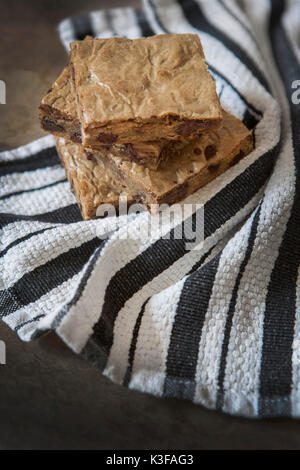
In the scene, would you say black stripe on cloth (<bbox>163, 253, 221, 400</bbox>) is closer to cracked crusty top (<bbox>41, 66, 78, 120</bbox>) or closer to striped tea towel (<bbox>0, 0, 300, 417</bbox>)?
striped tea towel (<bbox>0, 0, 300, 417</bbox>)

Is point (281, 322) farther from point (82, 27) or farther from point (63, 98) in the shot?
point (82, 27)

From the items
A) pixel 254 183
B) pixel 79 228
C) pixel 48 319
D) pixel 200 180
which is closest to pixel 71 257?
pixel 79 228

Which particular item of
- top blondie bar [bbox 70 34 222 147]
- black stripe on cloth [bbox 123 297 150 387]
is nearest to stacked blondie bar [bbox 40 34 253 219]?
top blondie bar [bbox 70 34 222 147]

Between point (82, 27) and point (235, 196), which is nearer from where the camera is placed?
point (235, 196)

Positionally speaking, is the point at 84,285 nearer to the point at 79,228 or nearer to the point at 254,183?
the point at 79,228

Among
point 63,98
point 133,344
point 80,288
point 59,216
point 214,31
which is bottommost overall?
point 133,344

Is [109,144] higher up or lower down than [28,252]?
higher up

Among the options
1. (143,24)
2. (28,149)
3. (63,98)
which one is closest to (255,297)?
(63,98)
